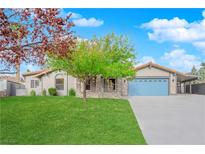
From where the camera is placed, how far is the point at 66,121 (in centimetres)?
893

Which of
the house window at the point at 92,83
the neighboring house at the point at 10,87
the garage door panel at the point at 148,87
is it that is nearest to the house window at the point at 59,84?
the neighboring house at the point at 10,87

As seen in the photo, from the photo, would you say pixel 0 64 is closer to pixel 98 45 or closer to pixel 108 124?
pixel 108 124

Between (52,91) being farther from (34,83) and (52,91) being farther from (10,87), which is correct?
(10,87)

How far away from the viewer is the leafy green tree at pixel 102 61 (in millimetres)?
10750

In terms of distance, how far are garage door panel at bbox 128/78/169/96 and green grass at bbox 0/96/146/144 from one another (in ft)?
1.87

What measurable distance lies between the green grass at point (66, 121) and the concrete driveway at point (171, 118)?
301mm

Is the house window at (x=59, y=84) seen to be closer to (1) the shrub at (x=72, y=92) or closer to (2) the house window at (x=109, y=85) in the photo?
(1) the shrub at (x=72, y=92)

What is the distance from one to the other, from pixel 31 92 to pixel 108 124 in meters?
2.21

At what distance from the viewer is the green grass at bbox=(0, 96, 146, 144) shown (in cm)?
768

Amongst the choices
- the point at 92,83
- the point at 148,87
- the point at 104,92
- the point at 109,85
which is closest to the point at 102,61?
the point at 109,85

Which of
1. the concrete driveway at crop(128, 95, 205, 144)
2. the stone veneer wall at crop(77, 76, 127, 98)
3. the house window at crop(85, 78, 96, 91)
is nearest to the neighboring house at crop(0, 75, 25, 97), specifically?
the stone veneer wall at crop(77, 76, 127, 98)

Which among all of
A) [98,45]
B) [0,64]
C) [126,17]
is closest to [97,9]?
[126,17]

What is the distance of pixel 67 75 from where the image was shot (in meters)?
10.7

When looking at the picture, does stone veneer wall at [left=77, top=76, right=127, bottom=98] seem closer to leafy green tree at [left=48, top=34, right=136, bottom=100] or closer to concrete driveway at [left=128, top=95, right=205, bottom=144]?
leafy green tree at [left=48, top=34, right=136, bottom=100]
